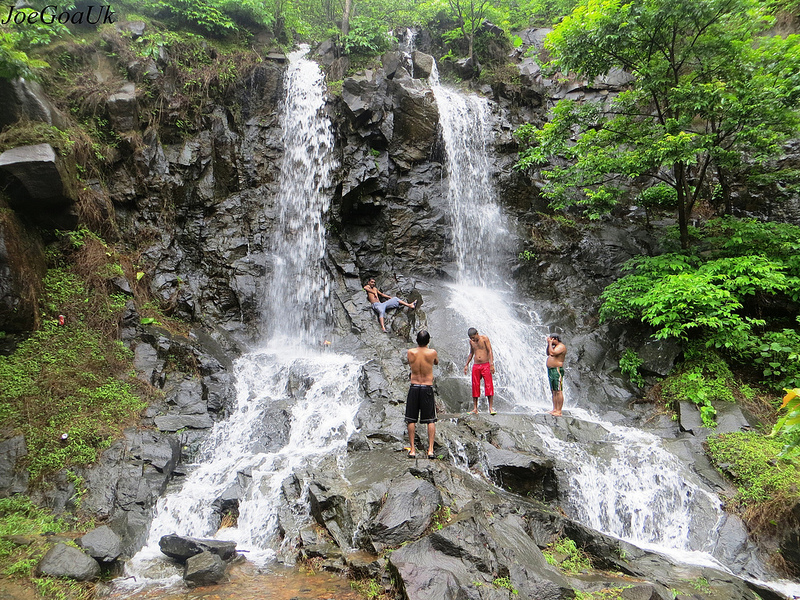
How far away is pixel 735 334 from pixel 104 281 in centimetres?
1245

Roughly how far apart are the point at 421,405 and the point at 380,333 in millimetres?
4712

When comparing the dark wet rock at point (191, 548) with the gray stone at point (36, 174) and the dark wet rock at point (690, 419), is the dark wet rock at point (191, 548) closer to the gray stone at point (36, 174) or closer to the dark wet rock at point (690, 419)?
the gray stone at point (36, 174)

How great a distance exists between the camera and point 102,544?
184 inches

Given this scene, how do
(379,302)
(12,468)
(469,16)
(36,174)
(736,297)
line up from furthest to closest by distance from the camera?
(469,16)
(379,302)
(736,297)
(36,174)
(12,468)

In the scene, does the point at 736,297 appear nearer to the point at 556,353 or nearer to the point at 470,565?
the point at 556,353

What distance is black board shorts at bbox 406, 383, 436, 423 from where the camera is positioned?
5.77 m

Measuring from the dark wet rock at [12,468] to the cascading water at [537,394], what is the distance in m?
7.49

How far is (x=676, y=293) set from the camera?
789cm

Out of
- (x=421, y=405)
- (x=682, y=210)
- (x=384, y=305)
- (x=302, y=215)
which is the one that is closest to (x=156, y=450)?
(x=421, y=405)

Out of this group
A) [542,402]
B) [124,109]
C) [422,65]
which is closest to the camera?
[542,402]

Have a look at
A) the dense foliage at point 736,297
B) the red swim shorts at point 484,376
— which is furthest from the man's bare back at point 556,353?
the dense foliage at point 736,297

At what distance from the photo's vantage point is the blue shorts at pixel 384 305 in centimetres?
1080

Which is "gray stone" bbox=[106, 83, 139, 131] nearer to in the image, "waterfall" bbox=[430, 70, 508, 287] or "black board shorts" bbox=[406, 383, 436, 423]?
"waterfall" bbox=[430, 70, 508, 287]

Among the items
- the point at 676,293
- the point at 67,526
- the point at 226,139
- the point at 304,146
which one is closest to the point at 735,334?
the point at 676,293
